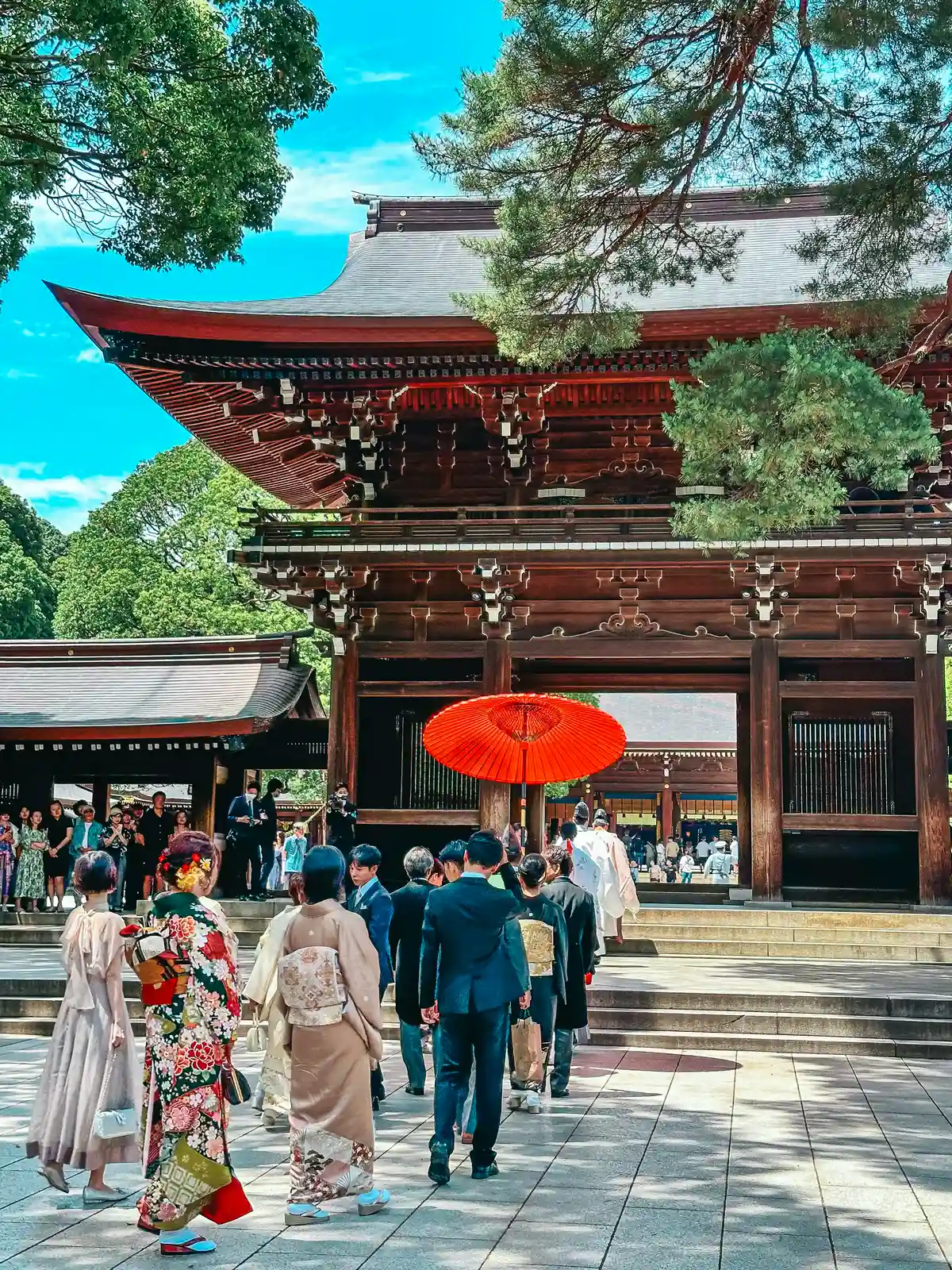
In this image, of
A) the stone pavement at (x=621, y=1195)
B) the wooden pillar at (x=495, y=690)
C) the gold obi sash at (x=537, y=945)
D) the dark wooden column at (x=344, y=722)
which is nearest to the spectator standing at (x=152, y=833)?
the dark wooden column at (x=344, y=722)

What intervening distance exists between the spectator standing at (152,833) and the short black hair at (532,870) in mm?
10134

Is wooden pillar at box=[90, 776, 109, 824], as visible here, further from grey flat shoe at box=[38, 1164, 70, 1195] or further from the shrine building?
grey flat shoe at box=[38, 1164, 70, 1195]

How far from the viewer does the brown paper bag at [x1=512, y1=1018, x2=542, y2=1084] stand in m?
7.49

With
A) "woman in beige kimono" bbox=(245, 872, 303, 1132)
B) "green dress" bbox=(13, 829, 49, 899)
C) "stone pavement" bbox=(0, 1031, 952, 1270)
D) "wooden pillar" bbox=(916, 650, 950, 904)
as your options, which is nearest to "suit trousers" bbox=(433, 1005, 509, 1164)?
"stone pavement" bbox=(0, 1031, 952, 1270)

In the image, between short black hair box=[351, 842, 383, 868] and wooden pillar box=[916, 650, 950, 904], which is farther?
wooden pillar box=[916, 650, 950, 904]

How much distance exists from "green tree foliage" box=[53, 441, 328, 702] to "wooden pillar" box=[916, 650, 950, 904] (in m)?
17.5

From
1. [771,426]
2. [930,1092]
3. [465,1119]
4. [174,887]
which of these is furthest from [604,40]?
[930,1092]

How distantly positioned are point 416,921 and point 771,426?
3993 millimetres

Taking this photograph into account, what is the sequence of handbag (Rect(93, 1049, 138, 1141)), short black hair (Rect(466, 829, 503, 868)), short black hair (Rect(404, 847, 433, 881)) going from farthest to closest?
short black hair (Rect(404, 847, 433, 881)) < short black hair (Rect(466, 829, 503, 868)) < handbag (Rect(93, 1049, 138, 1141))

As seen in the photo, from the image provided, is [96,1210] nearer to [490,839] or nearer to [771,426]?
[490,839]

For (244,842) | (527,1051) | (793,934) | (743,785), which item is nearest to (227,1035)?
(527,1051)

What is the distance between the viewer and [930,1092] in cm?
816

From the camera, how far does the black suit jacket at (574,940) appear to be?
7934mm

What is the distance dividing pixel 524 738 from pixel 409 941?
9.49 ft
